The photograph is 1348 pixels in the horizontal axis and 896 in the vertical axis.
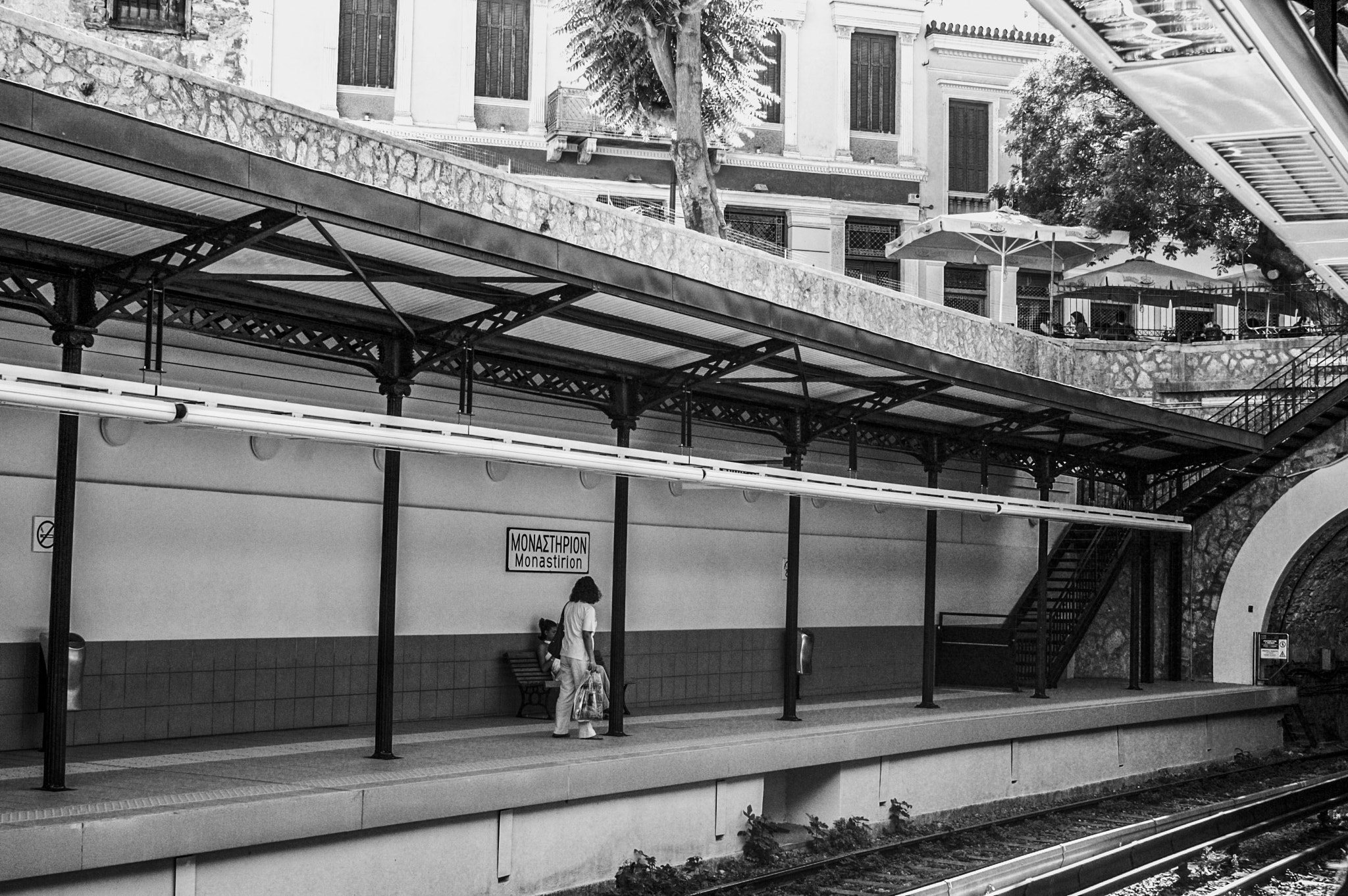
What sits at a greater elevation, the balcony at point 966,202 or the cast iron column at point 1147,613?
the balcony at point 966,202

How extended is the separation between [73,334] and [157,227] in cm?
102

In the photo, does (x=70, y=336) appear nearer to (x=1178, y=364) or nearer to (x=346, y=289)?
(x=346, y=289)

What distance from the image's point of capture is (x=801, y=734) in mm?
13992

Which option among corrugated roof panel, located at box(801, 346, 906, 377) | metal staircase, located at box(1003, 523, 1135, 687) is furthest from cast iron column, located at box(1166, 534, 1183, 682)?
corrugated roof panel, located at box(801, 346, 906, 377)

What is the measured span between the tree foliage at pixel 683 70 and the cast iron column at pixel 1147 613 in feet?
28.6

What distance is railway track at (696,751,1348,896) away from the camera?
11.1 metres

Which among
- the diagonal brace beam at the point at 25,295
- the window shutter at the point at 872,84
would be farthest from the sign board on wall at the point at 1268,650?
the diagonal brace beam at the point at 25,295

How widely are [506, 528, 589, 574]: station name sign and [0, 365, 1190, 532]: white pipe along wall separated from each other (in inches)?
137

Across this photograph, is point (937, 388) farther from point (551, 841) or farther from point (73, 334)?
point (73, 334)

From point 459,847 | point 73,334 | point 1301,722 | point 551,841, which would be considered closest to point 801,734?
point 551,841

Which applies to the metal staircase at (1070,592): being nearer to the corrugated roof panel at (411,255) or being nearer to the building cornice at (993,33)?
the corrugated roof panel at (411,255)

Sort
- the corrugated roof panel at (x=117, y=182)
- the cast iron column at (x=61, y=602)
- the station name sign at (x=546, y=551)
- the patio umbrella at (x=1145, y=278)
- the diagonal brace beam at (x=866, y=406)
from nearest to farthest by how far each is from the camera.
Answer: the corrugated roof panel at (x=117, y=182)
the cast iron column at (x=61, y=602)
the diagonal brace beam at (x=866, y=406)
the station name sign at (x=546, y=551)
the patio umbrella at (x=1145, y=278)

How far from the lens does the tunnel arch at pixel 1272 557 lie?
22.4m

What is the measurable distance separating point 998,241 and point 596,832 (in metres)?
17.4
